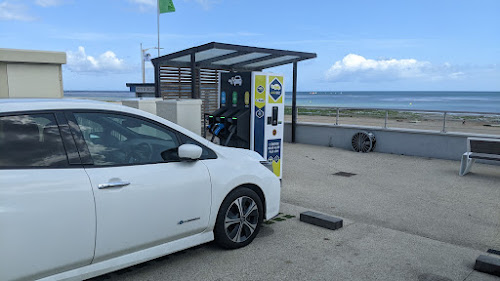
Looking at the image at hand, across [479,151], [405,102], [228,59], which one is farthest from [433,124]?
[405,102]

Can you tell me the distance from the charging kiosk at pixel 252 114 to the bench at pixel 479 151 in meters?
4.15

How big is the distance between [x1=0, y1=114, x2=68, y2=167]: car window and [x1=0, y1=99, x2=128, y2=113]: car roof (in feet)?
0.21

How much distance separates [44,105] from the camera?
9.73 ft

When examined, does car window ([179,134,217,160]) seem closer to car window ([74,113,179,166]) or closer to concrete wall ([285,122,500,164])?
car window ([74,113,179,166])

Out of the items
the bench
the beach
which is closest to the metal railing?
the beach

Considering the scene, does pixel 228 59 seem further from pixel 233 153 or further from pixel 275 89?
pixel 233 153

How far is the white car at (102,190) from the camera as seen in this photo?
104 inches

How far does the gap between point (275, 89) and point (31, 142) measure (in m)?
4.77

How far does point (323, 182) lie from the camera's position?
767 centimetres

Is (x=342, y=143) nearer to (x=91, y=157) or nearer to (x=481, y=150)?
(x=481, y=150)

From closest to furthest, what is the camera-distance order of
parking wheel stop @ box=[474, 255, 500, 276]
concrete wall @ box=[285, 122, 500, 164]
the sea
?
parking wheel stop @ box=[474, 255, 500, 276] < concrete wall @ box=[285, 122, 500, 164] < the sea

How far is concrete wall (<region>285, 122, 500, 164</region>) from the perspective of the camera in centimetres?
1016

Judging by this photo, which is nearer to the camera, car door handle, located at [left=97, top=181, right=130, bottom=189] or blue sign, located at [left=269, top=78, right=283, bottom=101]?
car door handle, located at [left=97, top=181, right=130, bottom=189]

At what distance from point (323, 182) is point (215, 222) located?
4.17 m
